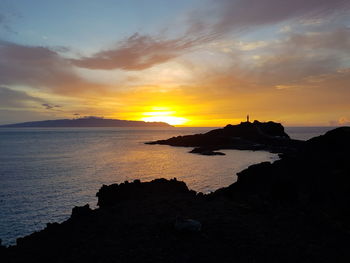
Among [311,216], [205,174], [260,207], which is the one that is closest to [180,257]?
[260,207]

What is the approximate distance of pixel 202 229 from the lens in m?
17.6

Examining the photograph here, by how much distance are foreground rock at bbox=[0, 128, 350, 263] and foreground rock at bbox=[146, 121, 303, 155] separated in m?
93.9

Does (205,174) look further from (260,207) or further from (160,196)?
(260,207)

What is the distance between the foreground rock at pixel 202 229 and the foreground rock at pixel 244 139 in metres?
93.9

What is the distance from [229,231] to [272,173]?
17894 millimetres

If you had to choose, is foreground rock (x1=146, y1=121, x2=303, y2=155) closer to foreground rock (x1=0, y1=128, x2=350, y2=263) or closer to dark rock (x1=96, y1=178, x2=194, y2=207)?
dark rock (x1=96, y1=178, x2=194, y2=207)

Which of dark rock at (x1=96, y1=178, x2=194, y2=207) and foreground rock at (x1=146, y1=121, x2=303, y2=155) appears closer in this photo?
dark rock at (x1=96, y1=178, x2=194, y2=207)

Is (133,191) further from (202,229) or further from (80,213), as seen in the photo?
(202,229)

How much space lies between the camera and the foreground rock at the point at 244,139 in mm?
129250

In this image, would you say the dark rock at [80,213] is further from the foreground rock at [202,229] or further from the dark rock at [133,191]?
the dark rock at [133,191]

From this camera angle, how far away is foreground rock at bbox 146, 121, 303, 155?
12925cm

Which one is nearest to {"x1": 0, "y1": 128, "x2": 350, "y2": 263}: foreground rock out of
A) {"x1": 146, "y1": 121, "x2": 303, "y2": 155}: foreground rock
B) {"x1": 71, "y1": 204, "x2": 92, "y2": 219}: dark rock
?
{"x1": 71, "y1": 204, "x2": 92, "y2": 219}: dark rock

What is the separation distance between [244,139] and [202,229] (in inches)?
5378

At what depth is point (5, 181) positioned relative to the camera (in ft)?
182
